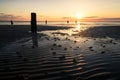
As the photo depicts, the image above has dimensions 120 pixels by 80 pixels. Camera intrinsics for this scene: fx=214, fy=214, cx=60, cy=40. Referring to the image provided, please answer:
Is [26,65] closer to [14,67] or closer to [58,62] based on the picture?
[14,67]

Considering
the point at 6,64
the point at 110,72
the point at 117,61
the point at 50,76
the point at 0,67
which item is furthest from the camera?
the point at 117,61

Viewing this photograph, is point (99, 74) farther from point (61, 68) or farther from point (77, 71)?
point (61, 68)

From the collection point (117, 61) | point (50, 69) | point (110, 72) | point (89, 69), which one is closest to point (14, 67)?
point (50, 69)

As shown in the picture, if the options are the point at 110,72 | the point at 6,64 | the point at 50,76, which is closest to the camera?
the point at 50,76

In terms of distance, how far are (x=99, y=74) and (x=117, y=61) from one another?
8.63ft

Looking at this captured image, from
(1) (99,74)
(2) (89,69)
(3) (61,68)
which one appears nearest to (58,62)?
(3) (61,68)

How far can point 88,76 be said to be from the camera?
7.14m

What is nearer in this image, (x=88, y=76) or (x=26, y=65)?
(x=88, y=76)

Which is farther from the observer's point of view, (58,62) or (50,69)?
(58,62)

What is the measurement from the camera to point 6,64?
889 centimetres

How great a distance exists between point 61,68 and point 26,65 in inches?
58.4

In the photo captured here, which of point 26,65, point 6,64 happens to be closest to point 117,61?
point 26,65

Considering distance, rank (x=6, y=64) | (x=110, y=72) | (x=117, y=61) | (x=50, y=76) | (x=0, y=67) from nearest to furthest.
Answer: (x=50, y=76) < (x=110, y=72) < (x=0, y=67) < (x=6, y=64) < (x=117, y=61)

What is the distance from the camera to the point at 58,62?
927 centimetres
